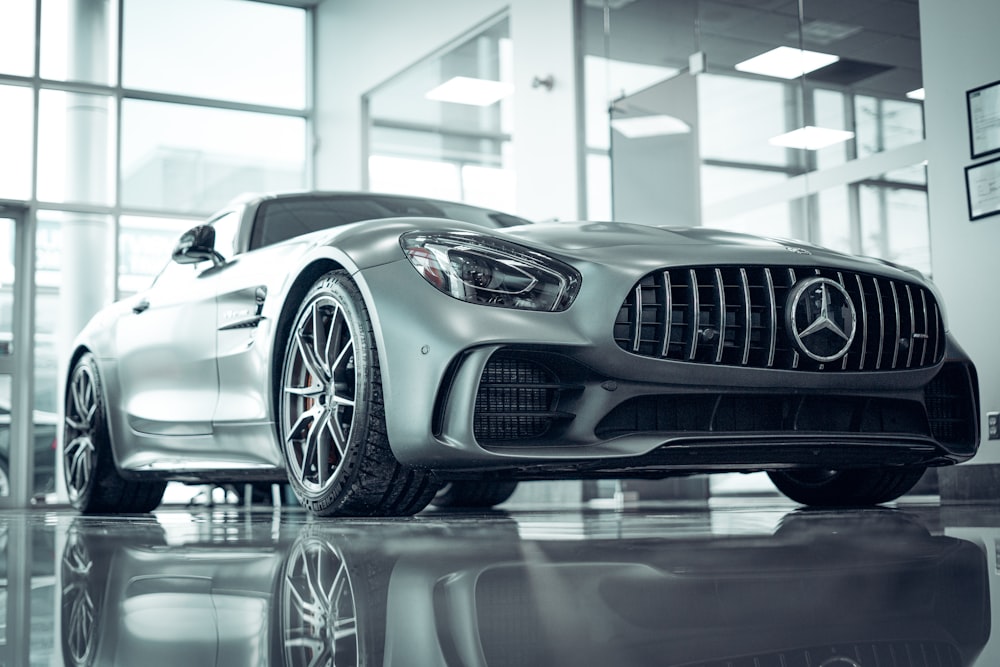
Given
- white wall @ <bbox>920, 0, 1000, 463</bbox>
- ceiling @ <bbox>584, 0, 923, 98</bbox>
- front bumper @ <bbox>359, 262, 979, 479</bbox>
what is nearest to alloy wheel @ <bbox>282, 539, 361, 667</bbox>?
front bumper @ <bbox>359, 262, 979, 479</bbox>

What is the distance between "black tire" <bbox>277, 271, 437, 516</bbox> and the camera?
2.88 metres

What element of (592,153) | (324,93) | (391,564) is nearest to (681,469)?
(391,564)

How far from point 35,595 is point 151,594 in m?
0.15

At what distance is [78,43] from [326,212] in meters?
9.67

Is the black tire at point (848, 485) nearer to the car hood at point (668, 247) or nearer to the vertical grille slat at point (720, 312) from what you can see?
the car hood at point (668, 247)

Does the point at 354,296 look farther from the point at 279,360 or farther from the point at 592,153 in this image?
the point at 592,153

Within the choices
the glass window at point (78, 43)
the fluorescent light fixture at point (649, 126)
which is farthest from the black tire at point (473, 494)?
the glass window at point (78, 43)

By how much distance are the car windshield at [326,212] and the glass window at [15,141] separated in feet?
29.0

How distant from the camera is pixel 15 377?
11992mm

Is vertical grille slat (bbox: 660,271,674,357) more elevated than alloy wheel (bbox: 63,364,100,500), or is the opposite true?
vertical grille slat (bbox: 660,271,674,357)

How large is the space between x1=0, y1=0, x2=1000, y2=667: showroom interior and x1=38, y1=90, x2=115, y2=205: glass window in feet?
0.08

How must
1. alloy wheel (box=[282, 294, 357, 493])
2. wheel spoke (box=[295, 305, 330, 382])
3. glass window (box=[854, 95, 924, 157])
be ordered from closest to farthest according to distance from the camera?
alloy wheel (box=[282, 294, 357, 493]) → wheel spoke (box=[295, 305, 330, 382]) → glass window (box=[854, 95, 924, 157])

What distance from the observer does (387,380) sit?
2.81 metres

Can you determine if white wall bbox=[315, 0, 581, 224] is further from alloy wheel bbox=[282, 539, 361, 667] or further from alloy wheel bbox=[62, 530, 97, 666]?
alloy wheel bbox=[282, 539, 361, 667]
